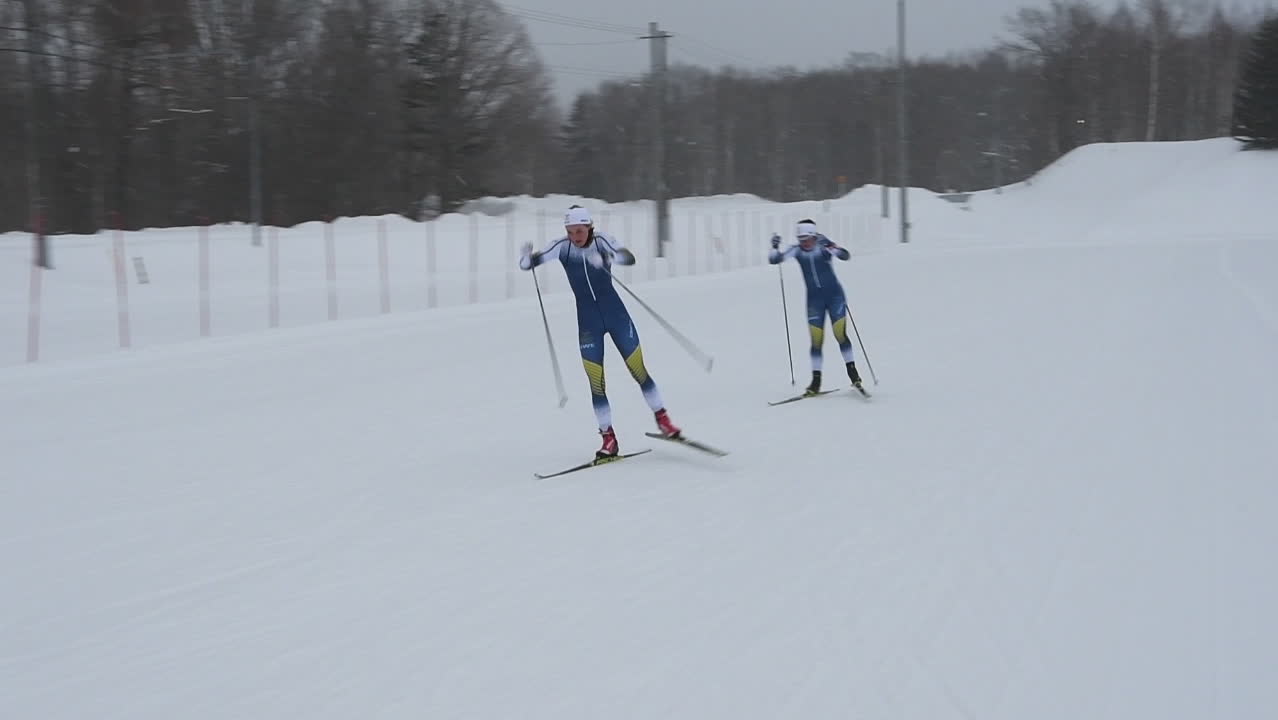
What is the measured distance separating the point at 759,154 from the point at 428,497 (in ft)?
279

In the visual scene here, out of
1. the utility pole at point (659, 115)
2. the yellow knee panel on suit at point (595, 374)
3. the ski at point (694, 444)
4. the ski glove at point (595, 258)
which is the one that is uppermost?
the utility pole at point (659, 115)

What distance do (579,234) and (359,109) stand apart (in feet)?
145

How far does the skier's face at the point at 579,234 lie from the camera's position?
27.3 ft

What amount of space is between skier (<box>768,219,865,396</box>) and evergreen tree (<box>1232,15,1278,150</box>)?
52227 millimetres

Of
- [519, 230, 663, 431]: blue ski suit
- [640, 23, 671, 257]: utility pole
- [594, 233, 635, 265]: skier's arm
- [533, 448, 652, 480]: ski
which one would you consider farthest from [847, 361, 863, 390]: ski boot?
[640, 23, 671, 257]: utility pole

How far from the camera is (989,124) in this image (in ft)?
308

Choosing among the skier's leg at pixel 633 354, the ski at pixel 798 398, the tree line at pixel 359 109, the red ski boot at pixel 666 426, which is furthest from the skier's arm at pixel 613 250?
the tree line at pixel 359 109

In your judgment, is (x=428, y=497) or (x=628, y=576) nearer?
(x=628, y=576)

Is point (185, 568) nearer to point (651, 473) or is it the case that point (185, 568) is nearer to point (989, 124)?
point (651, 473)

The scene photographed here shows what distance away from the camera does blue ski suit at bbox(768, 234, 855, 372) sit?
1141cm

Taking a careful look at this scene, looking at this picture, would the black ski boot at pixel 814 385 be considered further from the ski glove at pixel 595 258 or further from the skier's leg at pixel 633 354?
the ski glove at pixel 595 258

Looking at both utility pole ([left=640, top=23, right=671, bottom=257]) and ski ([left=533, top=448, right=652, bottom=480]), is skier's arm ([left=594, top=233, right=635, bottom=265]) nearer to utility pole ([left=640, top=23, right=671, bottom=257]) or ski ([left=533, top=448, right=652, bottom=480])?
ski ([left=533, top=448, right=652, bottom=480])

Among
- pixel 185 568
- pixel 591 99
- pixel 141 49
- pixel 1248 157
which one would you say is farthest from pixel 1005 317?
pixel 591 99

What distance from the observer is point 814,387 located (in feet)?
38.3
